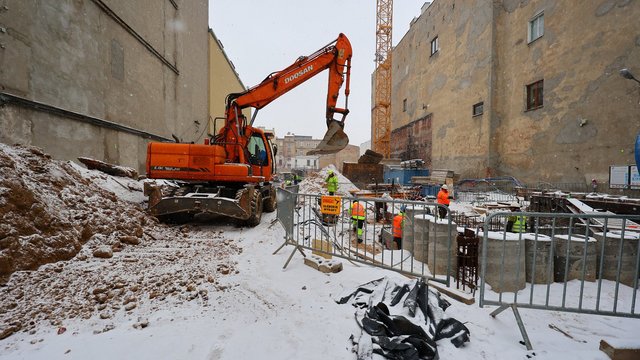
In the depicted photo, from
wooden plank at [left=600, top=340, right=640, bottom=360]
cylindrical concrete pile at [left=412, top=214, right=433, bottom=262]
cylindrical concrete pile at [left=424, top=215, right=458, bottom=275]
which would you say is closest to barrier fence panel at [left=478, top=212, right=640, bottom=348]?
cylindrical concrete pile at [left=424, top=215, right=458, bottom=275]

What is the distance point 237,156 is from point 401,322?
6550 mm

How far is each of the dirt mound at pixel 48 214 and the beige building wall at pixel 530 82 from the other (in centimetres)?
1903

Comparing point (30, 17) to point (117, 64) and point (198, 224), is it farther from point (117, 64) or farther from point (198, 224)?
point (198, 224)

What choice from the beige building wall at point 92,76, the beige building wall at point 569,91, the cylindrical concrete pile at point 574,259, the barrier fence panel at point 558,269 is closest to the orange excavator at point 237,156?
the beige building wall at point 92,76

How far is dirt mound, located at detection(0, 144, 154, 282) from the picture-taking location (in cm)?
365

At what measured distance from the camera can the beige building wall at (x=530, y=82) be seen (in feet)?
40.8

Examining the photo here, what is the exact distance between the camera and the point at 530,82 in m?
Answer: 16.7

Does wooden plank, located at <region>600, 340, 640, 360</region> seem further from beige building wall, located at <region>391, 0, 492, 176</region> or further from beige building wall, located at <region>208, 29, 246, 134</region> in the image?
beige building wall, located at <region>208, 29, 246, 134</region>

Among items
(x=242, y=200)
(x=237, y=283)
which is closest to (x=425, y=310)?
(x=237, y=283)

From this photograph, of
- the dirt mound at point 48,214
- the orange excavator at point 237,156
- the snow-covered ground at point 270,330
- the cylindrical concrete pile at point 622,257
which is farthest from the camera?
the orange excavator at point 237,156

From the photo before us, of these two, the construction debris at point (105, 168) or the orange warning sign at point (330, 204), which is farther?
the construction debris at point (105, 168)

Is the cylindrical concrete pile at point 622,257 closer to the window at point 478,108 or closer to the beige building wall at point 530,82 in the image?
the beige building wall at point 530,82

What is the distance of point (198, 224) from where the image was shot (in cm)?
743

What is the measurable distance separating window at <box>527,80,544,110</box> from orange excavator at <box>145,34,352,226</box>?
14814mm
